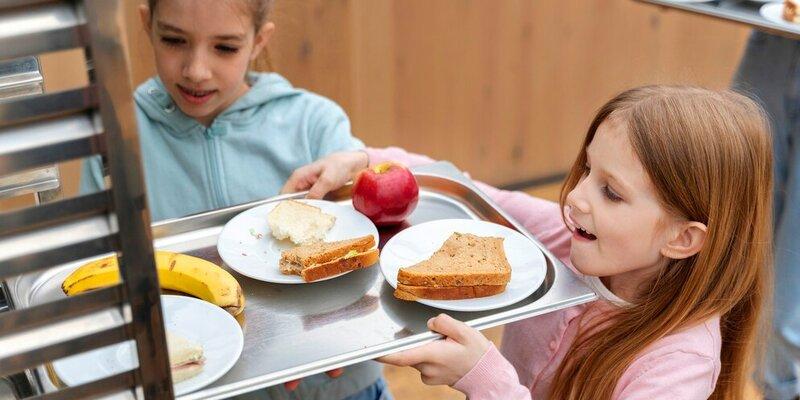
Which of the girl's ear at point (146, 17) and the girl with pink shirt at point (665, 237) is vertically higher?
the girl's ear at point (146, 17)

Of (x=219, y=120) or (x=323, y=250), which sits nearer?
(x=323, y=250)

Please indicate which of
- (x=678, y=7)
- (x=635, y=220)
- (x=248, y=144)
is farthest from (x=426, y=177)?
(x=678, y=7)

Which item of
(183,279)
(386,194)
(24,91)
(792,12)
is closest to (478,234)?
(386,194)

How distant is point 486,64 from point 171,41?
177cm

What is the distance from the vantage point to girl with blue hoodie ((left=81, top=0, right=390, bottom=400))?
62.2 inches

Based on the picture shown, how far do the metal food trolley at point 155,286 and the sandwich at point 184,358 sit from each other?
27mm

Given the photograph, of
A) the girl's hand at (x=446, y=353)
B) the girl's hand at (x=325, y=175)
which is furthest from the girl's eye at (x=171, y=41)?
the girl's hand at (x=446, y=353)

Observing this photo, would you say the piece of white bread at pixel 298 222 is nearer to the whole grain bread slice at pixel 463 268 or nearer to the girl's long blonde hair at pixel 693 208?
the whole grain bread slice at pixel 463 268

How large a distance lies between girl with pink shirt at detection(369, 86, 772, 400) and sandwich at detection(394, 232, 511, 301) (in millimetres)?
99

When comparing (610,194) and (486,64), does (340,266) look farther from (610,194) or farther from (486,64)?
(486,64)

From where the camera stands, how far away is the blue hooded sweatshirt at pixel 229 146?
173 centimetres

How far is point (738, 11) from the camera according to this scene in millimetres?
2146

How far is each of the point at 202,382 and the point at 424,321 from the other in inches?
11.7

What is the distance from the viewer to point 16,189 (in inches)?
37.4
